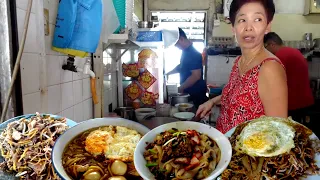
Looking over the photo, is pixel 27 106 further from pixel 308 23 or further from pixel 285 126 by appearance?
pixel 308 23

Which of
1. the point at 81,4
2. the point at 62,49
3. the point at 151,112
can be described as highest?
the point at 81,4

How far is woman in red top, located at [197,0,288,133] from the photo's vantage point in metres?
1.07

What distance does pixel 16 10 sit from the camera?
3.80 ft

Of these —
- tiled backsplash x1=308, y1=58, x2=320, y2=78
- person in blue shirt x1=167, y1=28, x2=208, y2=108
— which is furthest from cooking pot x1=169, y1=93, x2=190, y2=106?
tiled backsplash x1=308, y1=58, x2=320, y2=78

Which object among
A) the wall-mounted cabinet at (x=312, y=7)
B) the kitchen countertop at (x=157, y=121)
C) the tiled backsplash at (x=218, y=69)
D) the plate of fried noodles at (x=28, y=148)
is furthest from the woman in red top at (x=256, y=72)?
the wall-mounted cabinet at (x=312, y=7)

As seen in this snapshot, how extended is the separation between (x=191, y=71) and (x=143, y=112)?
138cm

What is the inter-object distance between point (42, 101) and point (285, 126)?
4.03 feet

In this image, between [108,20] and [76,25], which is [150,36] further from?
[76,25]

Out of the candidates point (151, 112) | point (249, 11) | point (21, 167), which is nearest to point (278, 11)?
point (151, 112)

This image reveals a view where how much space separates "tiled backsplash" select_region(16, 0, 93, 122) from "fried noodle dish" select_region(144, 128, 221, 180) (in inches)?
33.8

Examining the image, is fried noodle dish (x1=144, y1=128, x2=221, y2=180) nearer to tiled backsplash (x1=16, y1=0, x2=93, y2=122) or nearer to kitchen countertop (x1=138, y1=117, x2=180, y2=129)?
tiled backsplash (x1=16, y1=0, x2=93, y2=122)

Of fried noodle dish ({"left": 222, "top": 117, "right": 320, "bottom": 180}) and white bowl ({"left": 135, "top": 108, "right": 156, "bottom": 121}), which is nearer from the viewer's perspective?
fried noodle dish ({"left": 222, "top": 117, "right": 320, "bottom": 180})

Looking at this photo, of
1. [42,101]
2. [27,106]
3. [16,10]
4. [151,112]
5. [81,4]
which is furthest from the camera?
[151,112]

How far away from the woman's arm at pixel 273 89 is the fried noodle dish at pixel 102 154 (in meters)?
0.61
